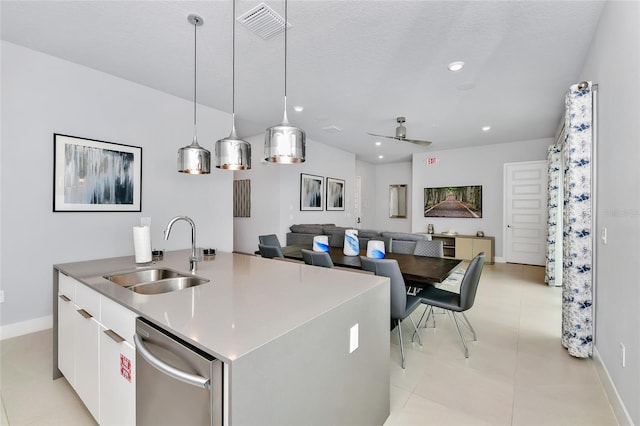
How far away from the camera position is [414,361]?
237 centimetres

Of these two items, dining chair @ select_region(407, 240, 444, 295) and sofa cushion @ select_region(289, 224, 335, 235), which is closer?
dining chair @ select_region(407, 240, 444, 295)

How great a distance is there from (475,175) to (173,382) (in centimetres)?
737

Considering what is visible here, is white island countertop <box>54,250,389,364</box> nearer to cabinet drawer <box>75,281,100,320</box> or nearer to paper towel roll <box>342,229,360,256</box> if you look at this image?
Result: cabinet drawer <box>75,281,100,320</box>

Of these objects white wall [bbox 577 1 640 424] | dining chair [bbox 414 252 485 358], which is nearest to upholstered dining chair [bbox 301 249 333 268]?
dining chair [bbox 414 252 485 358]

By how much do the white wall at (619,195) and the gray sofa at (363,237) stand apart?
1.84m

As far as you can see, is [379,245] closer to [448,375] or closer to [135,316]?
[448,375]

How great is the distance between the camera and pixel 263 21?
7.54 ft

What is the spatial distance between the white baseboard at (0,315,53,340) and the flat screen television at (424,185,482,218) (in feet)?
23.9

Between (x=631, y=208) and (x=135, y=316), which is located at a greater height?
(x=631, y=208)

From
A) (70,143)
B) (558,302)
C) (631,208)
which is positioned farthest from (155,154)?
(558,302)

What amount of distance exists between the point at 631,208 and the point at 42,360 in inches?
168

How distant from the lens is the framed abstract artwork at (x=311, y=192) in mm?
6449

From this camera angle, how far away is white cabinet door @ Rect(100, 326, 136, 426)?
1255mm

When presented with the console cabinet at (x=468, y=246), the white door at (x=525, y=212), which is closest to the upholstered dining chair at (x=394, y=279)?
the console cabinet at (x=468, y=246)
